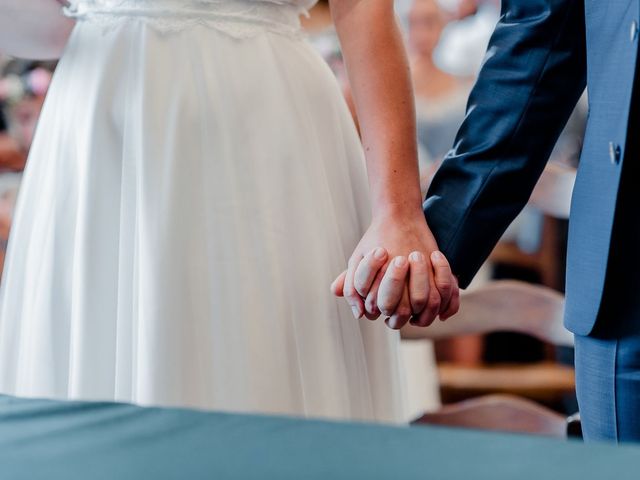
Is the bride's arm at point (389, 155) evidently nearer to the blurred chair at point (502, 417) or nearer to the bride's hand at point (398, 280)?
the bride's hand at point (398, 280)

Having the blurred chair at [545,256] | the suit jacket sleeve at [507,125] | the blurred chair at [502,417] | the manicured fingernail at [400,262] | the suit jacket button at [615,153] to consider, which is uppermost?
the blurred chair at [545,256]

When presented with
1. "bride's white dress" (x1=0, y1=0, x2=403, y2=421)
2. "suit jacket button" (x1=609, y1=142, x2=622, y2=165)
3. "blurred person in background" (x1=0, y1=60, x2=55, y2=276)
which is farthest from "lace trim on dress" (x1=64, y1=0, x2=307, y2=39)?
"blurred person in background" (x1=0, y1=60, x2=55, y2=276)

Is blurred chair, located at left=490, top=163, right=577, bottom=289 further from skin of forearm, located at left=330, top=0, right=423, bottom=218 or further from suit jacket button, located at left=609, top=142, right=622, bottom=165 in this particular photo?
suit jacket button, located at left=609, top=142, right=622, bottom=165

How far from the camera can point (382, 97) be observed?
1.42 meters

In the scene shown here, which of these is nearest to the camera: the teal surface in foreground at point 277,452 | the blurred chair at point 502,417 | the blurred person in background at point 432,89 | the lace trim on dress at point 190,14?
the teal surface in foreground at point 277,452

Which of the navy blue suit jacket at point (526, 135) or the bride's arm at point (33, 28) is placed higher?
the bride's arm at point (33, 28)

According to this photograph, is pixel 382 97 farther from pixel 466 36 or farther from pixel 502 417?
pixel 466 36

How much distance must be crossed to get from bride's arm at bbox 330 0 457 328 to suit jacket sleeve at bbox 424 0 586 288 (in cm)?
5

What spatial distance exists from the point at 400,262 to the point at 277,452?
0.62 m

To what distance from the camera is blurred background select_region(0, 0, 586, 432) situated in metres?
4.15

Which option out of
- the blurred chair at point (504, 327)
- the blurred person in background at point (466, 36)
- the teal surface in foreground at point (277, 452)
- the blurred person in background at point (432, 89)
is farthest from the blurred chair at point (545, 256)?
the teal surface in foreground at point (277, 452)

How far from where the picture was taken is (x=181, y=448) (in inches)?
28.0

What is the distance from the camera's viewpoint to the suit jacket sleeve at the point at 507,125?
1330mm

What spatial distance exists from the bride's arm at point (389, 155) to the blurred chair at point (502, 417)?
68 centimetres
